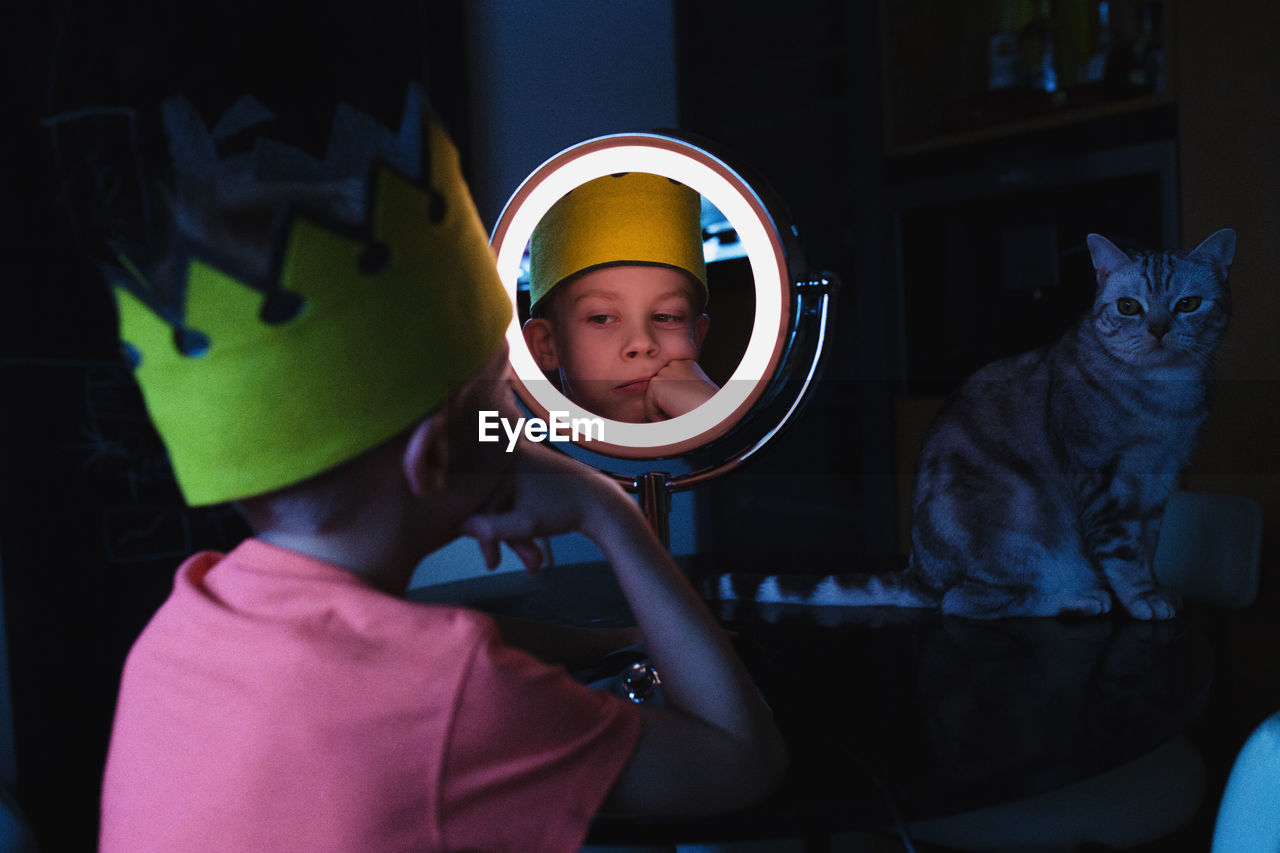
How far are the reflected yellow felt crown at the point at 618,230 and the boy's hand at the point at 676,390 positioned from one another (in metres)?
0.09

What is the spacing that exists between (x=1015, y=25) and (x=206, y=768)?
7.17 feet

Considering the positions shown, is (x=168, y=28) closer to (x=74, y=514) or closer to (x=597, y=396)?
(x=74, y=514)

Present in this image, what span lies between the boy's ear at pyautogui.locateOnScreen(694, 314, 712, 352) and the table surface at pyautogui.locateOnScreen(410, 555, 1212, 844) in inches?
11.6

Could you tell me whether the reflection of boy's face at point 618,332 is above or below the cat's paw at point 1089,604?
above

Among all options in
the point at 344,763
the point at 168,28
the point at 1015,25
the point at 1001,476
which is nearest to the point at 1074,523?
the point at 1001,476

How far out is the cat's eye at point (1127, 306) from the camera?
923 millimetres

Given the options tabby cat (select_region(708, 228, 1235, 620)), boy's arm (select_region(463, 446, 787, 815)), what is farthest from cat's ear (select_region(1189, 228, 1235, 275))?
boy's arm (select_region(463, 446, 787, 815))

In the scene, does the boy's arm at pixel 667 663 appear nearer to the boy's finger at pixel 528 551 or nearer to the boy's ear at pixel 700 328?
the boy's finger at pixel 528 551

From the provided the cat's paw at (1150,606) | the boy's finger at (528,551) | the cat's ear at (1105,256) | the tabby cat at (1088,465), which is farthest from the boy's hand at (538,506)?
the cat's ear at (1105,256)

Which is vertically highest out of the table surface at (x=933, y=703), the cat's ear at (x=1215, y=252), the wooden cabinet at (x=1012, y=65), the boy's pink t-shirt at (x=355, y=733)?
the wooden cabinet at (x=1012, y=65)

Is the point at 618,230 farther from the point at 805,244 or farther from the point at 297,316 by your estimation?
the point at 297,316

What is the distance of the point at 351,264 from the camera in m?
0.45

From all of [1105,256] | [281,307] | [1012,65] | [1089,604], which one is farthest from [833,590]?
[1012,65]

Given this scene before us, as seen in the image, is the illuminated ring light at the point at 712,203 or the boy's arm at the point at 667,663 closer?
the boy's arm at the point at 667,663
